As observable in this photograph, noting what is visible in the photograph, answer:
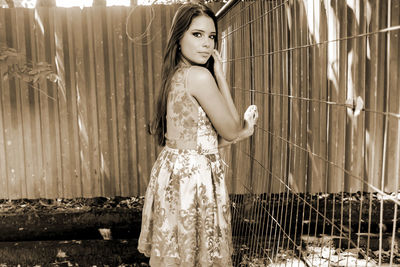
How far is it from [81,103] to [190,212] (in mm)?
3168

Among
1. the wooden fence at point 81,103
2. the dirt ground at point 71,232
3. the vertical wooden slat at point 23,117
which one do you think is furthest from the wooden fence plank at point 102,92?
the vertical wooden slat at point 23,117

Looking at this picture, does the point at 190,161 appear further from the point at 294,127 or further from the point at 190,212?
the point at 294,127

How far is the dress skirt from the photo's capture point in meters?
1.98

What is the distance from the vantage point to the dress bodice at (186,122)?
1931mm

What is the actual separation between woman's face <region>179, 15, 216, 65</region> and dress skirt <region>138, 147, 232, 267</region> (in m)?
0.45

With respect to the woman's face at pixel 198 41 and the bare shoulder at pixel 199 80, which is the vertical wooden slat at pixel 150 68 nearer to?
the woman's face at pixel 198 41

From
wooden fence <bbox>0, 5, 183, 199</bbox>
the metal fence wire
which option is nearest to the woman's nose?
the metal fence wire

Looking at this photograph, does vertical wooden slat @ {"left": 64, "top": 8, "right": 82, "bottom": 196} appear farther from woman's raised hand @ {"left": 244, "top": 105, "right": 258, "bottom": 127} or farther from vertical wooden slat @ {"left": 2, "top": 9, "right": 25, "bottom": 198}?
woman's raised hand @ {"left": 244, "top": 105, "right": 258, "bottom": 127}

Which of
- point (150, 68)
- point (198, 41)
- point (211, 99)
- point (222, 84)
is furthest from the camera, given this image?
point (150, 68)

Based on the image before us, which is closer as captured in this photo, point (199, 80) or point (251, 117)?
point (199, 80)

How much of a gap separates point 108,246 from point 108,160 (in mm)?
1271

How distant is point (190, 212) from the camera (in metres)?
1.98

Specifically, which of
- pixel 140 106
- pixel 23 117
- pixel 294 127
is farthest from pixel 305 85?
pixel 23 117

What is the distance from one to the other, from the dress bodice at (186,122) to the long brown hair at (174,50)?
0.16 ft
